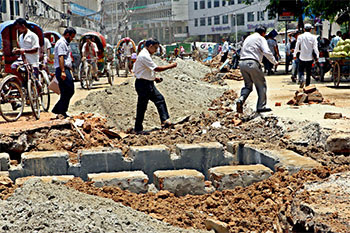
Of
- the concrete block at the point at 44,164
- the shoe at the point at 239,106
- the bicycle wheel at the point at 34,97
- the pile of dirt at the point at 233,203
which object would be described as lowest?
the pile of dirt at the point at 233,203

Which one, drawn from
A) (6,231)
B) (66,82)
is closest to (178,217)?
(6,231)

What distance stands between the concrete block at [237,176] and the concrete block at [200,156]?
0.87 metres

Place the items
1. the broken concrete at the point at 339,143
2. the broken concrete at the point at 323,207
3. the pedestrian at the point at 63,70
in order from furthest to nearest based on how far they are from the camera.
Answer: the pedestrian at the point at 63,70, the broken concrete at the point at 339,143, the broken concrete at the point at 323,207

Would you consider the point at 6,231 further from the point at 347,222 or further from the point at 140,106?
the point at 140,106

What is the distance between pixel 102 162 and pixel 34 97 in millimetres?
3792

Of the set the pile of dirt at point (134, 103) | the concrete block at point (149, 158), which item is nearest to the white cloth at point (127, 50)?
the pile of dirt at point (134, 103)

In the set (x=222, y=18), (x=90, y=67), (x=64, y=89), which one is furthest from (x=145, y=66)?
(x=222, y=18)

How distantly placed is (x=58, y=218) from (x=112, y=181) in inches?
66.6

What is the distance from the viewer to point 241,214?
474 centimetres

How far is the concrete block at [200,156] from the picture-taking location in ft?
21.5

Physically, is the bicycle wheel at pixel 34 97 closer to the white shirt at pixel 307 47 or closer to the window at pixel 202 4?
the white shirt at pixel 307 47

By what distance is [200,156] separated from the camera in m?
6.58

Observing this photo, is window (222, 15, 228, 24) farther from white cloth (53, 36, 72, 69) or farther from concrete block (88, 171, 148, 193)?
concrete block (88, 171, 148, 193)

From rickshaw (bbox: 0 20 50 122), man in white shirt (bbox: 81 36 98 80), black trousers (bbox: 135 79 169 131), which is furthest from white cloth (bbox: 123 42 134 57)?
black trousers (bbox: 135 79 169 131)
